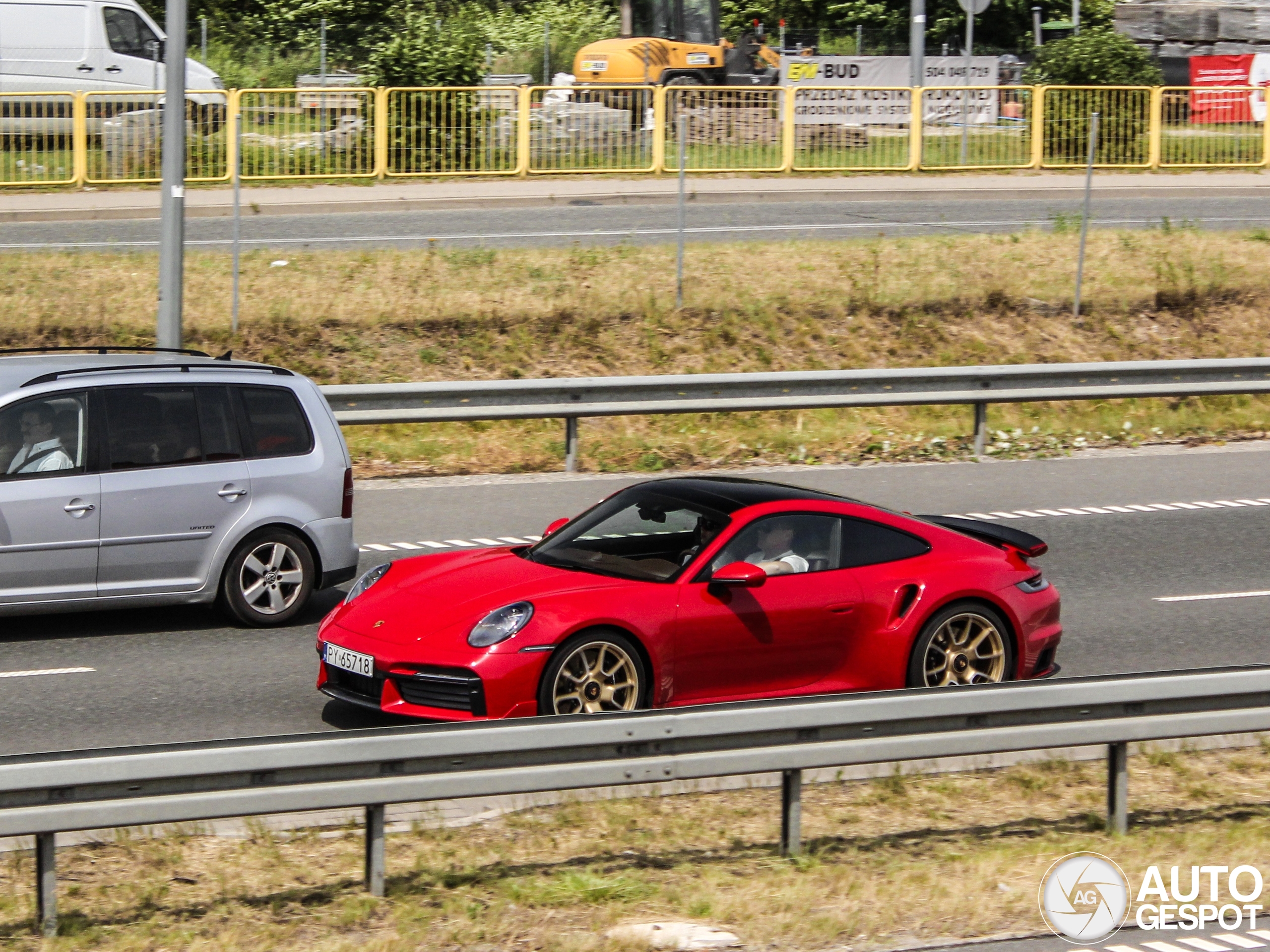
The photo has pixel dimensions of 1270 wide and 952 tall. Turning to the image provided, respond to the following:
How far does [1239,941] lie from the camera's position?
582 cm

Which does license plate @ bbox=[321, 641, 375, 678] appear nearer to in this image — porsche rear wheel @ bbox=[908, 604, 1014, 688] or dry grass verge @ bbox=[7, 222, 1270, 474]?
porsche rear wheel @ bbox=[908, 604, 1014, 688]

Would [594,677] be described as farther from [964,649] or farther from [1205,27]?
[1205,27]

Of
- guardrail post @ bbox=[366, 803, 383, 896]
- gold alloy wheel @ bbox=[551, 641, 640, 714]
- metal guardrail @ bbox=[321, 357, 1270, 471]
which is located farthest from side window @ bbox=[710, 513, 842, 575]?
metal guardrail @ bbox=[321, 357, 1270, 471]

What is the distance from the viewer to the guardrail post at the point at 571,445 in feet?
50.2

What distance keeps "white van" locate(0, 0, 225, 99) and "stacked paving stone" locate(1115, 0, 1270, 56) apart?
25.4 m

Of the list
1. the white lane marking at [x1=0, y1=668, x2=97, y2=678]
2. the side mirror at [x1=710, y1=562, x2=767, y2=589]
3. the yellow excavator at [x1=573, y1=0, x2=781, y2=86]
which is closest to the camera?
the side mirror at [x1=710, y1=562, x2=767, y2=589]

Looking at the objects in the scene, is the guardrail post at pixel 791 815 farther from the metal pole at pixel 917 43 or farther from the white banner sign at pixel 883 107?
the metal pole at pixel 917 43

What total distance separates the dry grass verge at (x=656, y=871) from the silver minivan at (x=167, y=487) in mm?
3279

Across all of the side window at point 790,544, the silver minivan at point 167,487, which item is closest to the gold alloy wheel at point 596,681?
the side window at point 790,544

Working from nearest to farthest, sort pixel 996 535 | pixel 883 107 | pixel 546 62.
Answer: pixel 996 535, pixel 883 107, pixel 546 62

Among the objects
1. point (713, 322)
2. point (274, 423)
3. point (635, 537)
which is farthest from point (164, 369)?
point (713, 322)

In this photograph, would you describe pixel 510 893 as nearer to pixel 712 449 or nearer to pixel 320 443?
pixel 320 443

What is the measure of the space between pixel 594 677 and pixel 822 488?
714cm

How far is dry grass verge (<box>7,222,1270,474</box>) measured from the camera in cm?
1673
